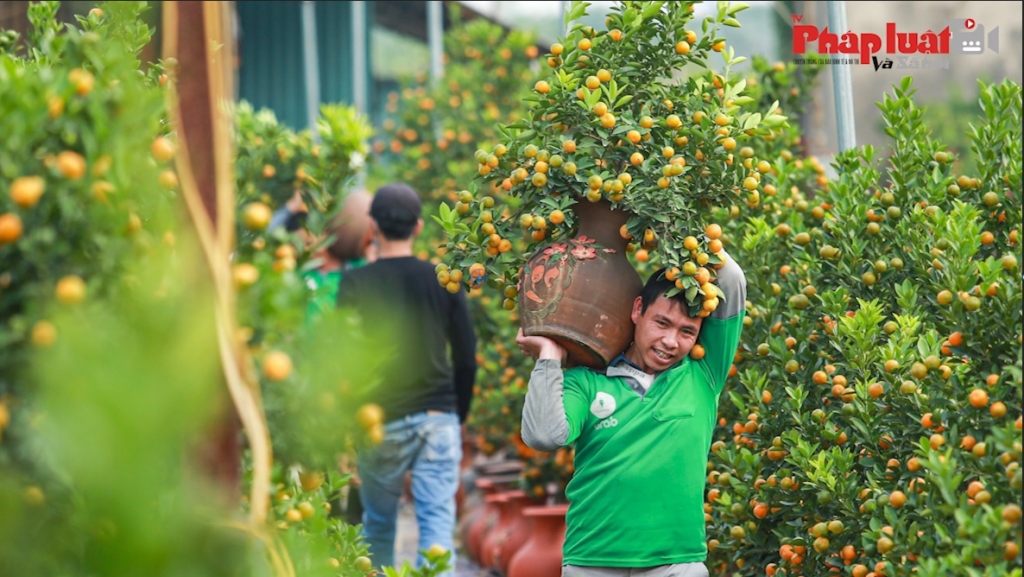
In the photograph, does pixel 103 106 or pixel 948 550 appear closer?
pixel 103 106

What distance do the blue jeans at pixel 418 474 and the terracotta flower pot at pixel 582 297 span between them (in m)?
1.90

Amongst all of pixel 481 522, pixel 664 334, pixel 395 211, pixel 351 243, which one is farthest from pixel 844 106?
pixel 481 522

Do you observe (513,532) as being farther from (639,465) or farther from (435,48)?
(435,48)

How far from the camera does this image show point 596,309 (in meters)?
3.30

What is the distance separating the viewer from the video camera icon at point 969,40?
19.0 ft

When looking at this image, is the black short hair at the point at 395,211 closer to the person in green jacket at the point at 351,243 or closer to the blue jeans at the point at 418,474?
the blue jeans at the point at 418,474

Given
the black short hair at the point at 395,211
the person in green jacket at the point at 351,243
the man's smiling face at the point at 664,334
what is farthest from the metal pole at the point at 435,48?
the man's smiling face at the point at 664,334

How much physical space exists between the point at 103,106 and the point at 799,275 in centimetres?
284

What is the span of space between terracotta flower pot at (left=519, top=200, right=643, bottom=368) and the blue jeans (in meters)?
1.90

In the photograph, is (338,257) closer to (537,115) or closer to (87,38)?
(537,115)

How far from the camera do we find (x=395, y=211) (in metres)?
5.14

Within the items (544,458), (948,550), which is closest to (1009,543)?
(948,550)

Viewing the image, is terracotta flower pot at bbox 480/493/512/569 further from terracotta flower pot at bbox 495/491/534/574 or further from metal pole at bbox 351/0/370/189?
metal pole at bbox 351/0/370/189

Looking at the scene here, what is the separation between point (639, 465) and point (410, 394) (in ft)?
6.79
